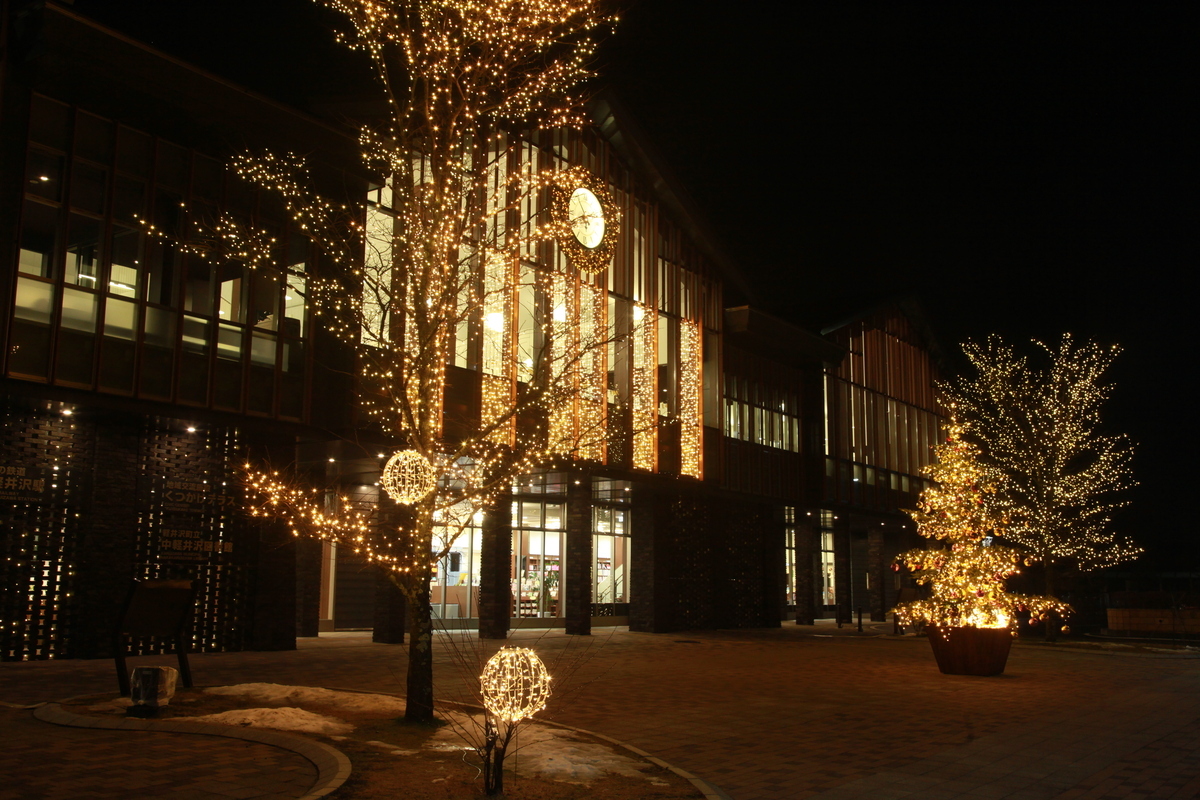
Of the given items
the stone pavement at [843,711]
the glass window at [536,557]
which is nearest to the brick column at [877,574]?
the glass window at [536,557]

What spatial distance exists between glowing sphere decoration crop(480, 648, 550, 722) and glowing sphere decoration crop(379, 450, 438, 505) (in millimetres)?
2726

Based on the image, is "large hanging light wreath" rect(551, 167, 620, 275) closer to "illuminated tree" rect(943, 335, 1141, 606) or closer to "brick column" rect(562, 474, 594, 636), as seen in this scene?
"brick column" rect(562, 474, 594, 636)

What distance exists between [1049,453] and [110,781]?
91.8ft

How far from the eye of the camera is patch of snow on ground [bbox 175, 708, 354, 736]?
875cm

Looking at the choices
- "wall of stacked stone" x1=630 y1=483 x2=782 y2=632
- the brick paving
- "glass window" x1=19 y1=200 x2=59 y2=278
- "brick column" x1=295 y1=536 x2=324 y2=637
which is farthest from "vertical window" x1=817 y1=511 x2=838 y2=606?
Result: the brick paving

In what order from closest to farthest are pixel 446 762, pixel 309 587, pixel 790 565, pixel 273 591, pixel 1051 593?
1. pixel 446 762
2. pixel 273 591
3. pixel 309 587
4. pixel 1051 593
5. pixel 790 565

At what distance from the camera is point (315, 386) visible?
1884 cm

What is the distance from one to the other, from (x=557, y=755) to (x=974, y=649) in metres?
10.1

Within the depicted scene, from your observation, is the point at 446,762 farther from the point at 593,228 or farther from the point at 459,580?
the point at 459,580

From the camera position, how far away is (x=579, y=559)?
25359 millimetres

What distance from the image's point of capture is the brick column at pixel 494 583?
22.4 metres

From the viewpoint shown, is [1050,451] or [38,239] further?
[1050,451]

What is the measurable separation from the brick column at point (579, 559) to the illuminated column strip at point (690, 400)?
2.96 m

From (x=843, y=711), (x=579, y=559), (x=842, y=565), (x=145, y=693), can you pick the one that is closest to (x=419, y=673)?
(x=145, y=693)
